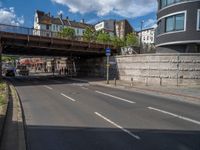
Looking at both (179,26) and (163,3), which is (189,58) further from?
(163,3)

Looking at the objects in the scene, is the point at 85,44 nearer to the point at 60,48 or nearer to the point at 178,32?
the point at 60,48

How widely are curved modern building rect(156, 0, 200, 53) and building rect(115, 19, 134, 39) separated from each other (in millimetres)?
81739

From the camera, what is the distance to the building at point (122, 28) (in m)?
120

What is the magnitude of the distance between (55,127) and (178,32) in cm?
2773

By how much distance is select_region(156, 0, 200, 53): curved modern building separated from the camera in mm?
32750

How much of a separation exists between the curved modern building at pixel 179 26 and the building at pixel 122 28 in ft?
268

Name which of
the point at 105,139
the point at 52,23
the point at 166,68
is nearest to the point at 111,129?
the point at 105,139

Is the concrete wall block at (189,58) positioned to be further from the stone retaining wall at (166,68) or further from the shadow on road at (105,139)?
the shadow on road at (105,139)

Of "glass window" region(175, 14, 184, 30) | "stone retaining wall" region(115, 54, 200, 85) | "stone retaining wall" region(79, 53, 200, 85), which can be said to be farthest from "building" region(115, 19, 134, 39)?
"glass window" region(175, 14, 184, 30)

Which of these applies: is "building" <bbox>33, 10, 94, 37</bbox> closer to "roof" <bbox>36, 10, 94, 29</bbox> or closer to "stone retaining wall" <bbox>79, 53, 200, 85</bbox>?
"roof" <bbox>36, 10, 94, 29</bbox>

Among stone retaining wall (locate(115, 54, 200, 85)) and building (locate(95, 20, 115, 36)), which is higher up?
building (locate(95, 20, 115, 36))

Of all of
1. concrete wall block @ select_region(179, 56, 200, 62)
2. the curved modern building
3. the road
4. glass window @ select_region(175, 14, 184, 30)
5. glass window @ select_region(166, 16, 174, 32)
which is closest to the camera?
the road

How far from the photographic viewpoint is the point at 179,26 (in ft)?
112

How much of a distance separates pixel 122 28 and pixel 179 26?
290 ft
